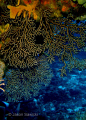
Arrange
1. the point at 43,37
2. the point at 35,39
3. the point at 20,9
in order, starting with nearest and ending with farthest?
the point at 20,9
the point at 43,37
the point at 35,39

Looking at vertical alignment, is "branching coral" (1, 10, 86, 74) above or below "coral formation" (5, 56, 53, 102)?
above

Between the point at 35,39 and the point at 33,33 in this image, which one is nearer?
the point at 33,33

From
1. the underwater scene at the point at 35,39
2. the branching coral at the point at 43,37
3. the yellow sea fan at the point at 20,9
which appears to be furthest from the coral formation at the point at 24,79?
the yellow sea fan at the point at 20,9

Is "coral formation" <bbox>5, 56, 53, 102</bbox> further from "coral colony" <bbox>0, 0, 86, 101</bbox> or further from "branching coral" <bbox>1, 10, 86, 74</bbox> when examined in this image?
"branching coral" <bbox>1, 10, 86, 74</bbox>

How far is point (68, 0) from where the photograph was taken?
2.47m

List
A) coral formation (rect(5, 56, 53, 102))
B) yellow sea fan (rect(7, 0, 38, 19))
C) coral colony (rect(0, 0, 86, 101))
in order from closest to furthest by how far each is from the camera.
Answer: yellow sea fan (rect(7, 0, 38, 19))
coral colony (rect(0, 0, 86, 101))
coral formation (rect(5, 56, 53, 102))

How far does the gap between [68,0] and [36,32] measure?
1135 millimetres

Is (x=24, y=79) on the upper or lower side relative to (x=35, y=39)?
lower

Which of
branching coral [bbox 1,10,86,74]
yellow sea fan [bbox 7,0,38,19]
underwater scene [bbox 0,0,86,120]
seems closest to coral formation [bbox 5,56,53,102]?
underwater scene [bbox 0,0,86,120]

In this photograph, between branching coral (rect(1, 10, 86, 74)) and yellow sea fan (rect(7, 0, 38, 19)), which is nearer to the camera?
yellow sea fan (rect(7, 0, 38, 19))

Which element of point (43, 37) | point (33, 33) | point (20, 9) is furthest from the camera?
point (43, 37)

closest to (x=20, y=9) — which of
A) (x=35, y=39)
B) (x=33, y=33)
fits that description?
(x=33, y=33)

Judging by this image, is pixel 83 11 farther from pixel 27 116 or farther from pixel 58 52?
pixel 27 116

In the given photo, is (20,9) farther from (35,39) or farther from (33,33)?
(35,39)
